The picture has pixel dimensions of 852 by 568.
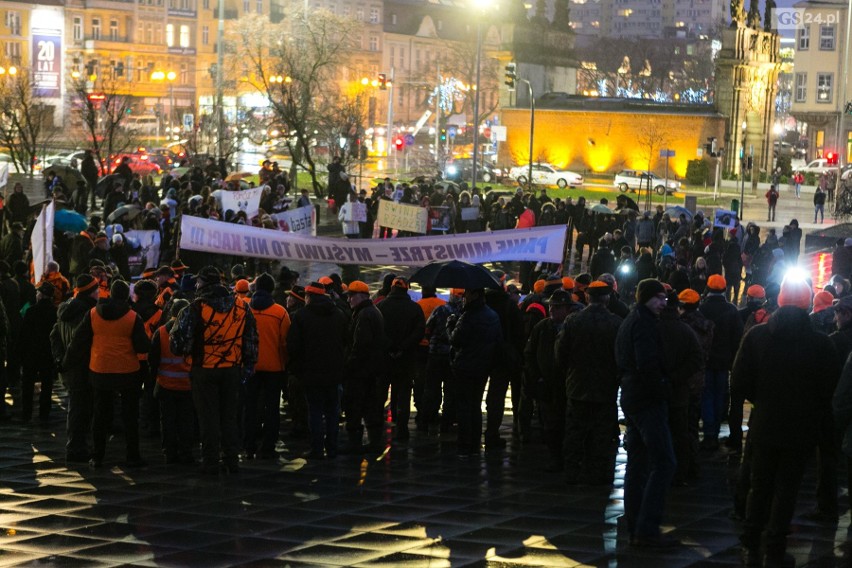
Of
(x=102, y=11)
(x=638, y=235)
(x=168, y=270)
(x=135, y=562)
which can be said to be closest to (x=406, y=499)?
(x=135, y=562)

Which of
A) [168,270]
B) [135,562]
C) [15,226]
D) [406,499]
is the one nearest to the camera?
[135,562]

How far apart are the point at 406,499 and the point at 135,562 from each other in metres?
2.59

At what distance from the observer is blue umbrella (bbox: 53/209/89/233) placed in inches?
954

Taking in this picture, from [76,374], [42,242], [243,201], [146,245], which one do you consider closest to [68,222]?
[146,245]

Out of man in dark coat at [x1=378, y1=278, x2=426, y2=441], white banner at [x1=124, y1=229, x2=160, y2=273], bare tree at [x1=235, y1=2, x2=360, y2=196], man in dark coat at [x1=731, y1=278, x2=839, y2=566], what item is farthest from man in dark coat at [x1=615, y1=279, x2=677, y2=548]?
bare tree at [x1=235, y1=2, x2=360, y2=196]

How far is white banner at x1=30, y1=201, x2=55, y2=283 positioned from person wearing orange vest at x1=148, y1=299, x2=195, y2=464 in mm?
7679

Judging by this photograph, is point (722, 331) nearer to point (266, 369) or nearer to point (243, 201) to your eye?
point (266, 369)

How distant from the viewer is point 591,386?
1159 centimetres

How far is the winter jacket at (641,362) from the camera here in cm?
970

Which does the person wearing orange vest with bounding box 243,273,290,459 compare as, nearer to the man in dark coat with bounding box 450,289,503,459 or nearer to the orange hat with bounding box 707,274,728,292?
the man in dark coat with bounding box 450,289,503,459

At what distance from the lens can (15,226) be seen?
22.3m

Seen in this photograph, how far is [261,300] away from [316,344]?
635 mm

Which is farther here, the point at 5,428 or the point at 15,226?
the point at 15,226

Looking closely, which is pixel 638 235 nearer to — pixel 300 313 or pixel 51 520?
pixel 300 313
